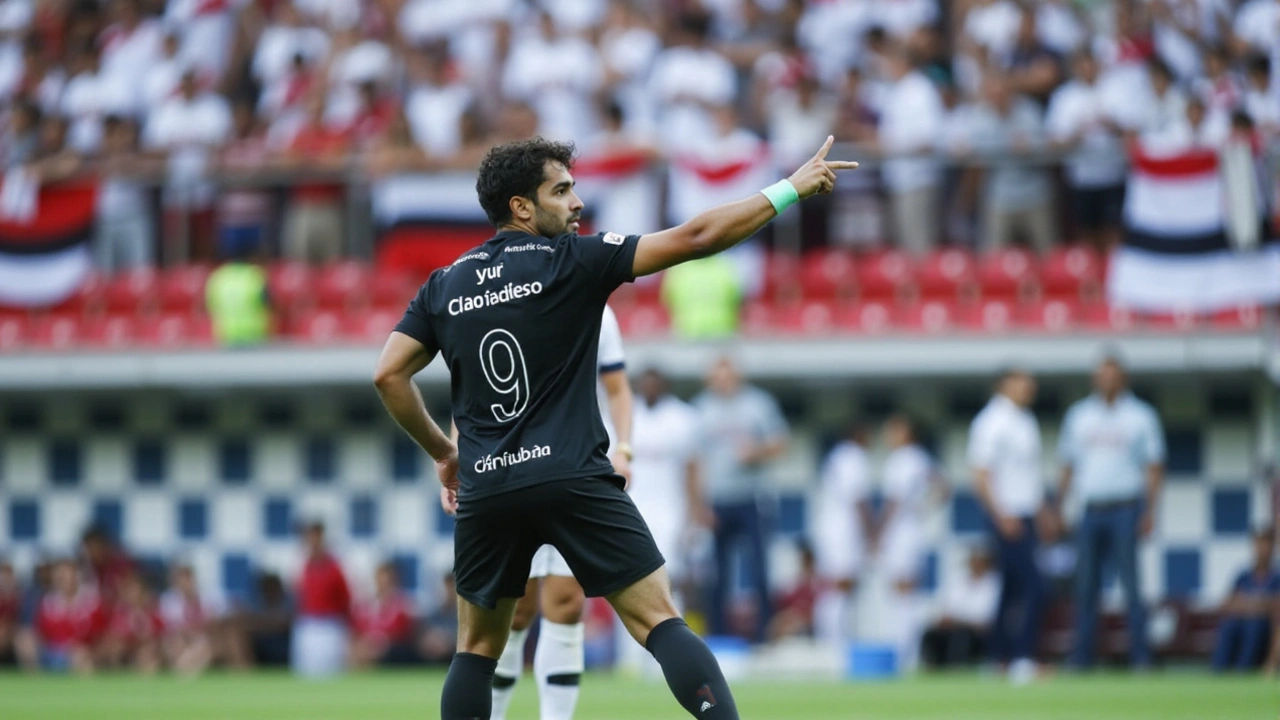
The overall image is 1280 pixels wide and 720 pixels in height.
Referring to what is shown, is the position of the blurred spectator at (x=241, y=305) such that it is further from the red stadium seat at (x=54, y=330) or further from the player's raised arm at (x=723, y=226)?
the player's raised arm at (x=723, y=226)

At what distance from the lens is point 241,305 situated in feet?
57.9

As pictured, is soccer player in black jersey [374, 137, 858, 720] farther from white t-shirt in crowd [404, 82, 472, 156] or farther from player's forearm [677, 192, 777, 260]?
white t-shirt in crowd [404, 82, 472, 156]

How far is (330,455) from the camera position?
18.8 metres

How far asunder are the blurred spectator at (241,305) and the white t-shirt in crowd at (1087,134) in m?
7.25

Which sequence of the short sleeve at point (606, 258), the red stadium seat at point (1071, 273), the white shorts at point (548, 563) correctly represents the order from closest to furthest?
the short sleeve at point (606, 258), the white shorts at point (548, 563), the red stadium seat at point (1071, 273)

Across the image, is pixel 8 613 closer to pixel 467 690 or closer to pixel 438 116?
pixel 438 116

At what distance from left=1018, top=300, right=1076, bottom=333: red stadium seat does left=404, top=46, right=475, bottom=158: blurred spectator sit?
5.50 metres

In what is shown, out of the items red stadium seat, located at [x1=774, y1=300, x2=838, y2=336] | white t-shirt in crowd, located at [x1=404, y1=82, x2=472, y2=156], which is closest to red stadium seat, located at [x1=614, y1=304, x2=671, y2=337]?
red stadium seat, located at [x1=774, y1=300, x2=838, y2=336]

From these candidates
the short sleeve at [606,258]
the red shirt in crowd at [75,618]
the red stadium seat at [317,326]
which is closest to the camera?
the short sleeve at [606,258]

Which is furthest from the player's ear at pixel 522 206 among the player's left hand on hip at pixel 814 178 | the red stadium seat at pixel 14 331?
the red stadium seat at pixel 14 331

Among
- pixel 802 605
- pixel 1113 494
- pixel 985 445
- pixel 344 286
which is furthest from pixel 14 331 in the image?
pixel 1113 494

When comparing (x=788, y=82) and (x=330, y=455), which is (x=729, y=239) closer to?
(x=788, y=82)

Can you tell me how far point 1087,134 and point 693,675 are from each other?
1133 centimetres

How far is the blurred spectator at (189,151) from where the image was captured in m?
18.4
